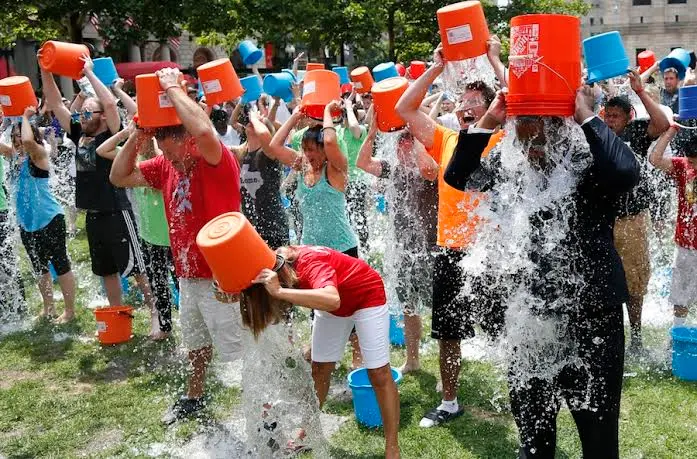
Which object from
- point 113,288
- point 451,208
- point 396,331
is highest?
point 451,208

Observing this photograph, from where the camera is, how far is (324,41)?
25750mm

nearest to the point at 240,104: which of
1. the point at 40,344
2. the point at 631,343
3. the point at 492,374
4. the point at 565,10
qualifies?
the point at 40,344

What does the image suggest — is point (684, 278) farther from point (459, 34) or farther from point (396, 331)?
point (459, 34)

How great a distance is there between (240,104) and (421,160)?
3.40 m

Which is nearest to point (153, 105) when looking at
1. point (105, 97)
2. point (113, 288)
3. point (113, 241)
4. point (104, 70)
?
point (105, 97)

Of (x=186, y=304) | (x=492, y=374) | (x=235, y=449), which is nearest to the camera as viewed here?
(x=235, y=449)

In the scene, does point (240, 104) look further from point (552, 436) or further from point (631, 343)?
point (552, 436)

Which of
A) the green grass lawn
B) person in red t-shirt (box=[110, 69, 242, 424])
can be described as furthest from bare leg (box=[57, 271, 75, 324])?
person in red t-shirt (box=[110, 69, 242, 424])

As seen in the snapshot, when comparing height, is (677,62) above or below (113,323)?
above

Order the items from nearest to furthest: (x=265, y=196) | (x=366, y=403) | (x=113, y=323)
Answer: (x=366, y=403)
(x=265, y=196)
(x=113, y=323)

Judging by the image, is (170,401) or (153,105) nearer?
(153,105)

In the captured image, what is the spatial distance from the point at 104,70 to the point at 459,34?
4.47 m

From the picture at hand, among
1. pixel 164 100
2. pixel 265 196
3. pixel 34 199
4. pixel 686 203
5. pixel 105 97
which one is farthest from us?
pixel 34 199

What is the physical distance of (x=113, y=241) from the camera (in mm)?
6621
